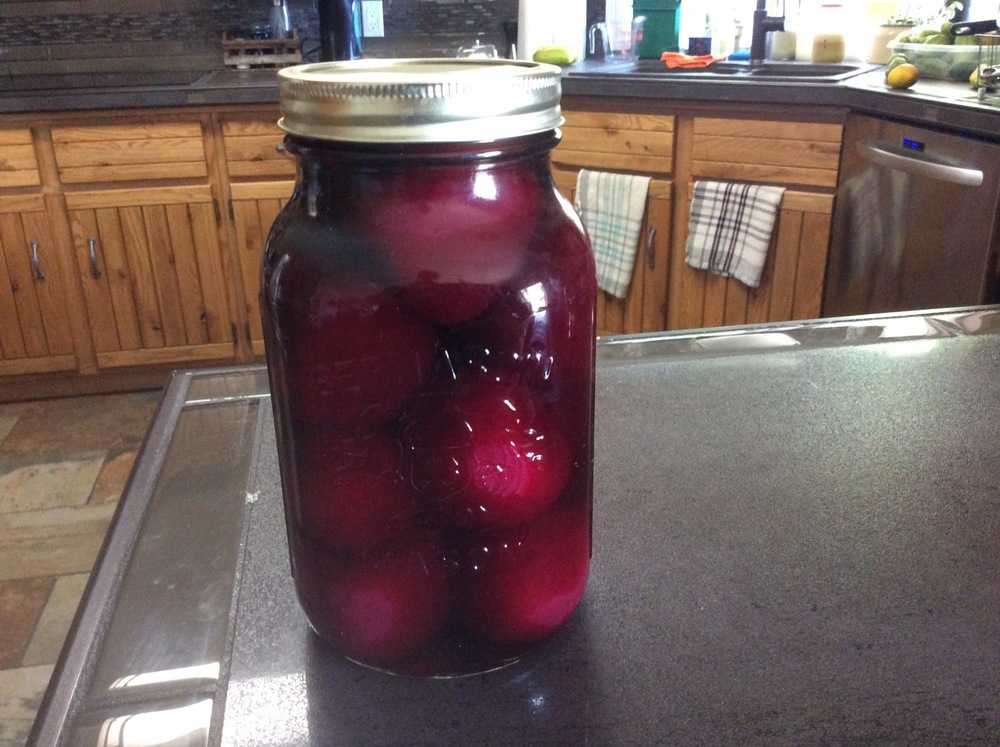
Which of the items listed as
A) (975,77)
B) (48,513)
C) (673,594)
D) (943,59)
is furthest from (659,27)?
(673,594)

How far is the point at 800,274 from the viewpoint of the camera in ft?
6.57

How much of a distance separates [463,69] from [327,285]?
12cm

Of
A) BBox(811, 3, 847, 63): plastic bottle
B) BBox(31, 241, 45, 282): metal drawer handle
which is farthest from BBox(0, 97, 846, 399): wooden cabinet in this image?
BBox(811, 3, 847, 63): plastic bottle

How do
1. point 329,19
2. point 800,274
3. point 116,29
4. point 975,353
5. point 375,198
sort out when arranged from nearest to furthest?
point 375,198 < point 975,353 < point 800,274 < point 329,19 < point 116,29

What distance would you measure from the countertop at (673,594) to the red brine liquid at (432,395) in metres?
0.03

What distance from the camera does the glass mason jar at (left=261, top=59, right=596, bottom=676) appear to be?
321 mm

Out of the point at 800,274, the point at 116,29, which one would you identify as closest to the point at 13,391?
the point at 116,29

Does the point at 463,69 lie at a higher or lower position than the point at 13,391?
higher

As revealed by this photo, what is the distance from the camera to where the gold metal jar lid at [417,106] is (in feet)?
0.99

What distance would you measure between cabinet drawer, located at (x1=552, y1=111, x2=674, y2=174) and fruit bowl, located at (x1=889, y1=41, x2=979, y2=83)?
0.51 meters

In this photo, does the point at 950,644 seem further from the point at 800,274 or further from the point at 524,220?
the point at 800,274

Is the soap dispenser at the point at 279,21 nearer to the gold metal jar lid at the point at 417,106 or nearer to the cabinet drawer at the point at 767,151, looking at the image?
the cabinet drawer at the point at 767,151

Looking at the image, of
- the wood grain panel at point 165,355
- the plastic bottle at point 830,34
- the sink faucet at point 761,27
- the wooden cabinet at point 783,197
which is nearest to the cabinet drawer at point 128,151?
the wood grain panel at point 165,355

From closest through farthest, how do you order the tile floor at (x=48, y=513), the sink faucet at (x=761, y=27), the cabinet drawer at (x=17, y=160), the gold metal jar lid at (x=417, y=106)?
1. the gold metal jar lid at (x=417, y=106)
2. the tile floor at (x=48, y=513)
3. the cabinet drawer at (x=17, y=160)
4. the sink faucet at (x=761, y=27)
